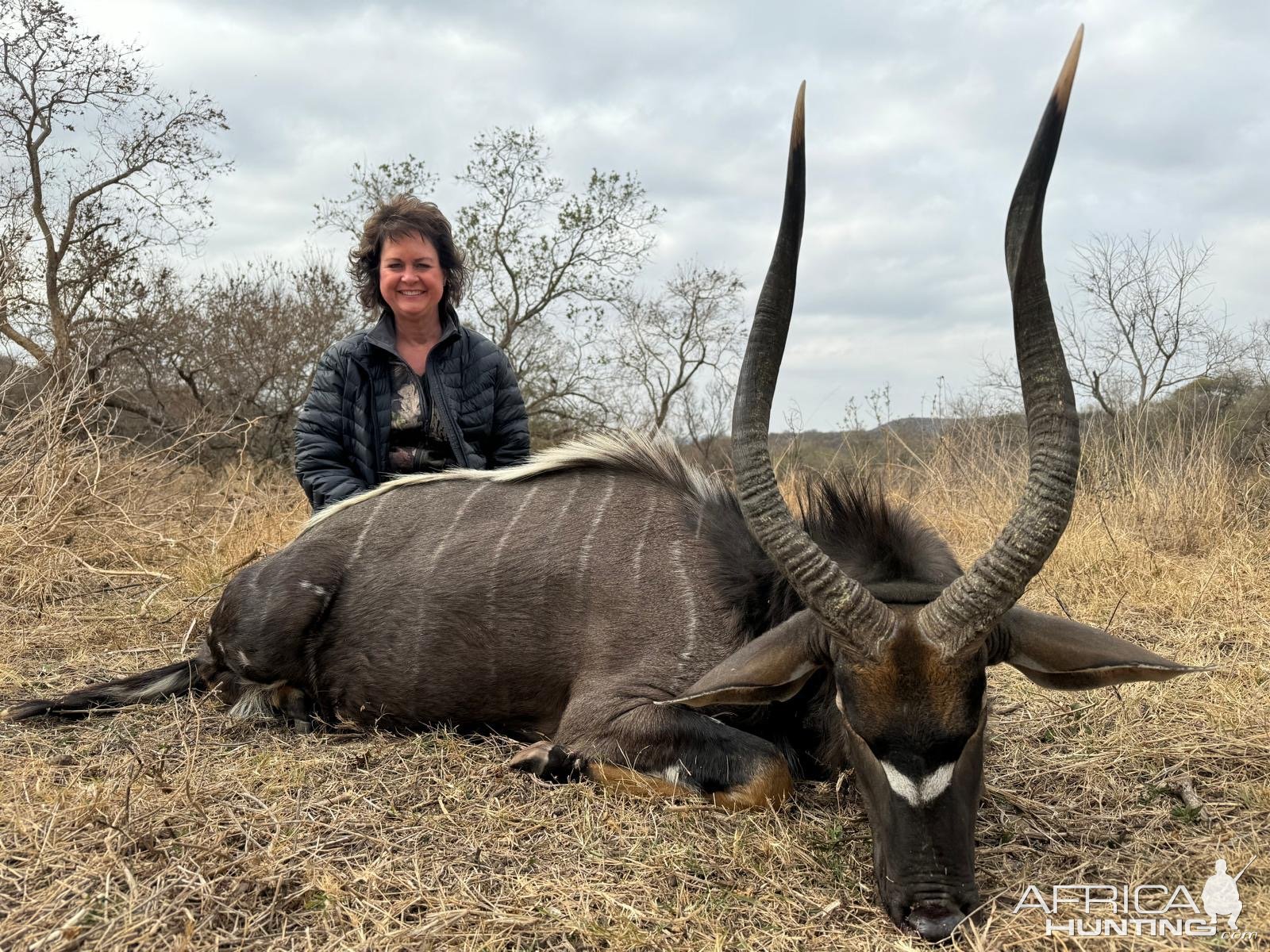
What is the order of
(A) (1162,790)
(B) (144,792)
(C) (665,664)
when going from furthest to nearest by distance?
(C) (665,664) < (A) (1162,790) < (B) (144,792)

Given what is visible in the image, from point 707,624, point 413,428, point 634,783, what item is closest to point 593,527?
point 707,624

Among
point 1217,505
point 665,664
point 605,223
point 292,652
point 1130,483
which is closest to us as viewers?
point 665,664

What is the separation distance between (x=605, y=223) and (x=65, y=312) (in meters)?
9.93

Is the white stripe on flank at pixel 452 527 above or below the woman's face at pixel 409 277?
below

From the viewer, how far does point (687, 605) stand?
11.8 feet

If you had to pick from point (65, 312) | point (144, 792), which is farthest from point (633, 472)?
point (65, 312)

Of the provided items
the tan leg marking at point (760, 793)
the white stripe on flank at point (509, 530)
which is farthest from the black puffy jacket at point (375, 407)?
the tan leg marking at point (760, 793)

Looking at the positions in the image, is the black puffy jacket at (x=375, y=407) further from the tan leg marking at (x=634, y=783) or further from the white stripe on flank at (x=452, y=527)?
the tan leg marking at (x=634, y=783)

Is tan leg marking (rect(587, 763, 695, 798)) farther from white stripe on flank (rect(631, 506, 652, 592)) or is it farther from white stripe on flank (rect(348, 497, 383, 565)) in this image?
white stripe on flank (rect(348, 497, 383, 565))

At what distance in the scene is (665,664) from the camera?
3.49 meters

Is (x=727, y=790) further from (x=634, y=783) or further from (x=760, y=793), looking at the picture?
(x=634, y=783)

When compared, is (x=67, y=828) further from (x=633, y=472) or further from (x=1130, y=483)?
(x=1130, y=483)

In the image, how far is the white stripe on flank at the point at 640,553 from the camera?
3.72 meters

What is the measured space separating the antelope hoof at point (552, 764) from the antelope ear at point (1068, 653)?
1524 mm
